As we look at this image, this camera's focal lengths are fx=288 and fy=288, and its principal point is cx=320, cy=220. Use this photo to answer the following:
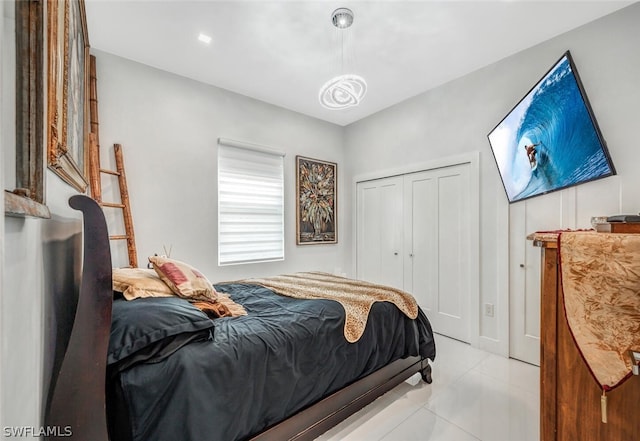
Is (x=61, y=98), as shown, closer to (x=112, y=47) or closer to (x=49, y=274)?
(x=49, y=274)

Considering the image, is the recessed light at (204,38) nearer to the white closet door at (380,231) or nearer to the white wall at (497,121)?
the white wall at (497,121)

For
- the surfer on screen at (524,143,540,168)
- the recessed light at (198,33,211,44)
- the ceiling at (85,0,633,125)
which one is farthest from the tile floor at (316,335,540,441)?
the recessed light at (198,33,211,44)

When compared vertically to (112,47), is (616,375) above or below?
below

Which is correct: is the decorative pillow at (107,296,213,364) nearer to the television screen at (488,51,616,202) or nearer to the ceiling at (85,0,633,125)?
the ceiling at (85,0,633,125)

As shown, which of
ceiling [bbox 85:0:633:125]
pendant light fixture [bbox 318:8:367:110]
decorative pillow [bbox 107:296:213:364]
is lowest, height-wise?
decorative pillow [bbox 107:296:213:364]

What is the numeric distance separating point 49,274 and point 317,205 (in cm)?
341

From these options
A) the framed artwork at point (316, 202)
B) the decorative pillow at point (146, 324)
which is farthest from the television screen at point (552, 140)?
the decorative pillow at point (146, 324)

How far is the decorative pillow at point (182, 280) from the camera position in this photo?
1643mm

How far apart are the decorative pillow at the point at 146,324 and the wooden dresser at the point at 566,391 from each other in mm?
1399

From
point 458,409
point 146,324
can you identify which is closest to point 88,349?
point 146,324

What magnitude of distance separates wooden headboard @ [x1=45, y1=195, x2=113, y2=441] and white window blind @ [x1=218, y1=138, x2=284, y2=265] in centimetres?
237

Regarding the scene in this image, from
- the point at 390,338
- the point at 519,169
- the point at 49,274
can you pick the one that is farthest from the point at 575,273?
the point at 519,169

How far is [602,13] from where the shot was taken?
7.31 feet

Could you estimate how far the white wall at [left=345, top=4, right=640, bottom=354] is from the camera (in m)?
2.14
